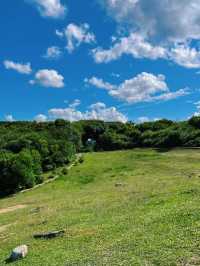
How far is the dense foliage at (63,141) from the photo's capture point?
7744 centimetres

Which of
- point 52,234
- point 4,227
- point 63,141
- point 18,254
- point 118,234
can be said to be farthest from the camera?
point 63,141

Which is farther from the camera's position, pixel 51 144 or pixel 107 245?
pixel 51 144

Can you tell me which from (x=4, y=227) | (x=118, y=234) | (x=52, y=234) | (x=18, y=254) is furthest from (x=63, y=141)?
(x=18, y=254)

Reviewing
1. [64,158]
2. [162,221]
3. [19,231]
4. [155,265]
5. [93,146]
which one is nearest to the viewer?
[155,265]

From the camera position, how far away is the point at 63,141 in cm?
9806

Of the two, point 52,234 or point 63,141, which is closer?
point 52,234

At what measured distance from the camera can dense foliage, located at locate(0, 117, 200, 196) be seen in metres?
77.4

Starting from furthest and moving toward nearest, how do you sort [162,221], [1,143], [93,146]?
1. [93,146]
2. [1,143]
3. [162,221]

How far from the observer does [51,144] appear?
95.5m

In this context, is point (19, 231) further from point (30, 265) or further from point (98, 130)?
point (98, 130)

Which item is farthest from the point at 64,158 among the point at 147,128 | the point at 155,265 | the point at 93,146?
the point at 155,265

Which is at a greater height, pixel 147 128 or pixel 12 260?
pixel 147 128

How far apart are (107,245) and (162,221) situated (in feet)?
12.2

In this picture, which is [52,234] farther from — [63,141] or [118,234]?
[63,141]
